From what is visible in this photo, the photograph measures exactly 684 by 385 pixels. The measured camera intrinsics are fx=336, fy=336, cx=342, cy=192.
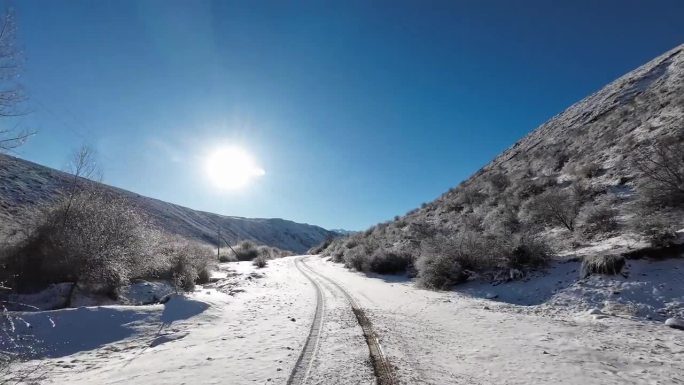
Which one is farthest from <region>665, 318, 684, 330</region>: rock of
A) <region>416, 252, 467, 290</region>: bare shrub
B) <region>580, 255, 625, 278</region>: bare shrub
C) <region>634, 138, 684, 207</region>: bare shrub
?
<region>416, 252, 467, 290</region>: bare shrub

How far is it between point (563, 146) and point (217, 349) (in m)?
30.6

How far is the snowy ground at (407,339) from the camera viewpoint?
5270 millimetres

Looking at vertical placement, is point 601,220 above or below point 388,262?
above

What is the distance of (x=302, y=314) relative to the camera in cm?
1002

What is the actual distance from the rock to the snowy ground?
0.78 ft

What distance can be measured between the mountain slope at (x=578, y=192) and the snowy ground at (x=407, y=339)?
2.44 meters

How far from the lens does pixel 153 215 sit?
46.3m

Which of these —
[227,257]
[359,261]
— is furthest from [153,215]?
[359,261]

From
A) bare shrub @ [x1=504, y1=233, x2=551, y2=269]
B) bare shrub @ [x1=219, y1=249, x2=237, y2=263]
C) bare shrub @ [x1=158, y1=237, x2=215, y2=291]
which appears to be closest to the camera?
bare shrub @ [x1=504, y1=233, x2=551, y2=269]

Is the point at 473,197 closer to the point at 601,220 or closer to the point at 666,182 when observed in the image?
the point at 601,220

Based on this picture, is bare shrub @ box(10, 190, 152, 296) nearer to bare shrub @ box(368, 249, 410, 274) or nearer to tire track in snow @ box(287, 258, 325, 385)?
tire track in snow @ box(287, 258, 325, 385)

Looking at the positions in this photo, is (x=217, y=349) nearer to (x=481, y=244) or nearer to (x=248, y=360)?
(x=248, y=360)

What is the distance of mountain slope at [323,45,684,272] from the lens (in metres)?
12.3

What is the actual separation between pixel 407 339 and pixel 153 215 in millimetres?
47748
